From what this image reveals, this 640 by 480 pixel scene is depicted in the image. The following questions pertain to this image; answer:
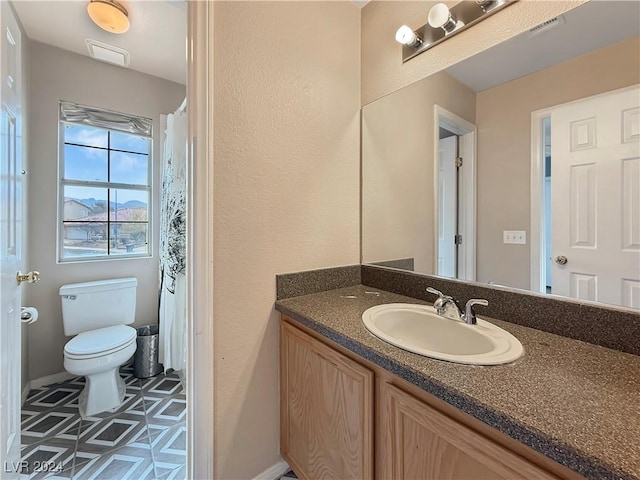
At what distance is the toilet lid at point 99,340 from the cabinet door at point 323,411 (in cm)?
126

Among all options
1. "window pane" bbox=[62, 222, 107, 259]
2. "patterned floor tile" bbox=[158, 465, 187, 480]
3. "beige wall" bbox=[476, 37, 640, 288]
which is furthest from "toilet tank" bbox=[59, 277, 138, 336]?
"beige wall" bbox=[476, 37, 640, 288]

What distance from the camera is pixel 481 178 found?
1.17 m

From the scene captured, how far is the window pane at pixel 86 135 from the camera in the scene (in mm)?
2141

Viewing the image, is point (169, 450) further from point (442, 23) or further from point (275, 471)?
point (442, 23)

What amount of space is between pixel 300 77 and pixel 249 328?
45.5 inches

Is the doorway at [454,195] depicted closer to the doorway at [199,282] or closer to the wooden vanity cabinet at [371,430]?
the wooden vanity cabinet at [371,430]

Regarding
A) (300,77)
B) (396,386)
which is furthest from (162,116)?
(396,386)

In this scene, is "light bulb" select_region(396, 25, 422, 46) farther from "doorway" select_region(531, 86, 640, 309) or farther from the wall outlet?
the wall outlet

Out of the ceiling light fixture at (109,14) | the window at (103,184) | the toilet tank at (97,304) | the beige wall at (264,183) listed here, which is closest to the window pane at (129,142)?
the window at (103,184)

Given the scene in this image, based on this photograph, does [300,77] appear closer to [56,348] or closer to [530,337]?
[530,337]

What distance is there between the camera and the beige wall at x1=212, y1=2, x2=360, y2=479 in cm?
112

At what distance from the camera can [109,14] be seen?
1.55 metres

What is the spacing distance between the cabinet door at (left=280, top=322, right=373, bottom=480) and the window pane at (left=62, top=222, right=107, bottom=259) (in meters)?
1.93

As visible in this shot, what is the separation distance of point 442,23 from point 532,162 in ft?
2.20
